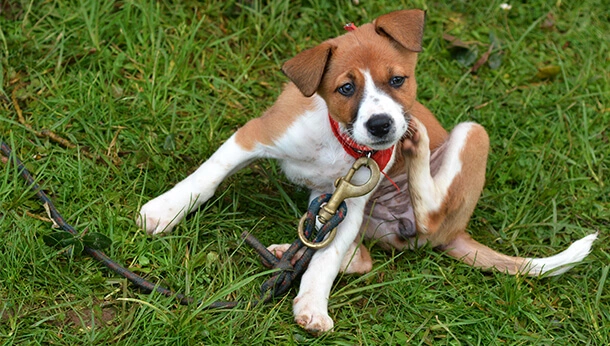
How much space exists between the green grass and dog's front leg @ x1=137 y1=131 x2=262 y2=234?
3.3 inches

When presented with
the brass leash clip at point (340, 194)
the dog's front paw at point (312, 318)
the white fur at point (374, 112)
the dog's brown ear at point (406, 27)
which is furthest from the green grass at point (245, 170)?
the dog's brown ear at point (406, 27)

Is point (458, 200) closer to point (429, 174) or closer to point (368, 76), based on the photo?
point (429, 174)

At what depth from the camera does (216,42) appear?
18.9ft

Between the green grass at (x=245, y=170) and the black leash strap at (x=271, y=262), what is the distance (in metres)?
0.06

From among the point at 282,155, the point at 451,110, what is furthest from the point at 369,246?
the point at 451,110

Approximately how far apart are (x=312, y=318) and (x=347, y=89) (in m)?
1.19

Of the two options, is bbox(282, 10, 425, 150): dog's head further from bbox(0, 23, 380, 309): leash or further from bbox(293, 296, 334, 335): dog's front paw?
bbox(293, 296, 334, 335): dog's front paw

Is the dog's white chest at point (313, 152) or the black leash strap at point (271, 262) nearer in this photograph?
the black leash strap at point (271, 262)

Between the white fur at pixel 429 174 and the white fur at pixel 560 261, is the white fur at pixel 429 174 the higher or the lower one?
the higher one

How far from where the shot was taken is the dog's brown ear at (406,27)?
3979 millimetres

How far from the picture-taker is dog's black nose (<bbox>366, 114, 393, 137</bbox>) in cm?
379

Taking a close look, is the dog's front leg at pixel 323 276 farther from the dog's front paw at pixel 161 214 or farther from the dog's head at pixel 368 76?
the dog's front paw at pixel 161 214

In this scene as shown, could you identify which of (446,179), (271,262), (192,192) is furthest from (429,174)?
(192,192)

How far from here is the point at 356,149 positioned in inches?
168
